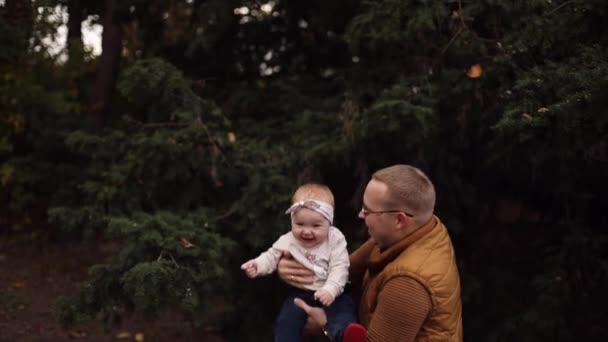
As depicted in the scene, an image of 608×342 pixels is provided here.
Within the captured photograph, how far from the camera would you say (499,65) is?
15.9 feet

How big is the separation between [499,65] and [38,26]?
9.70 feet

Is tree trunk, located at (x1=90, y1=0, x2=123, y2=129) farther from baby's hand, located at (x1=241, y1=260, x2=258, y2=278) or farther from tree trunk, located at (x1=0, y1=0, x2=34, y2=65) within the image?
baby's hand, located at (x1=241, y1=260, x2=258, y2=278)

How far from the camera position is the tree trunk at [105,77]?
7.94 metres

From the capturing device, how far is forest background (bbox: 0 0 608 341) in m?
4.44

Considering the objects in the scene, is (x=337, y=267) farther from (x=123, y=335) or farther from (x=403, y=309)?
(x=123, y=335)

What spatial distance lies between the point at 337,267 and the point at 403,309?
0.68 metres

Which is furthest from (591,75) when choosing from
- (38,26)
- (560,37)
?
(38,26)

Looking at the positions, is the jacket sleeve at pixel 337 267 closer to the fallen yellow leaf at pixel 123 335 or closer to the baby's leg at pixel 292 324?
the baby's leg at pixel 292 324

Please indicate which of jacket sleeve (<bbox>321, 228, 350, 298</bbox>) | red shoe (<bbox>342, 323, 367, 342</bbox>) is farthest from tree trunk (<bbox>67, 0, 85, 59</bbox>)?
red shoe (<bbox>342, 323, 367, 342</bbox>)

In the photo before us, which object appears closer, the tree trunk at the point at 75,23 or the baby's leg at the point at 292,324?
the baby's leg at the point at 292,324

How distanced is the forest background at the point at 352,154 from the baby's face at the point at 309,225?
0.87 m

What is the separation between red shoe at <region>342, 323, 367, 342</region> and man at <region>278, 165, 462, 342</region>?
41 millimetres

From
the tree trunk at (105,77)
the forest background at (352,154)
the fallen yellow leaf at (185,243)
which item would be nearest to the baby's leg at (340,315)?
the forest background at (352,154)

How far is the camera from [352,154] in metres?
5.27
